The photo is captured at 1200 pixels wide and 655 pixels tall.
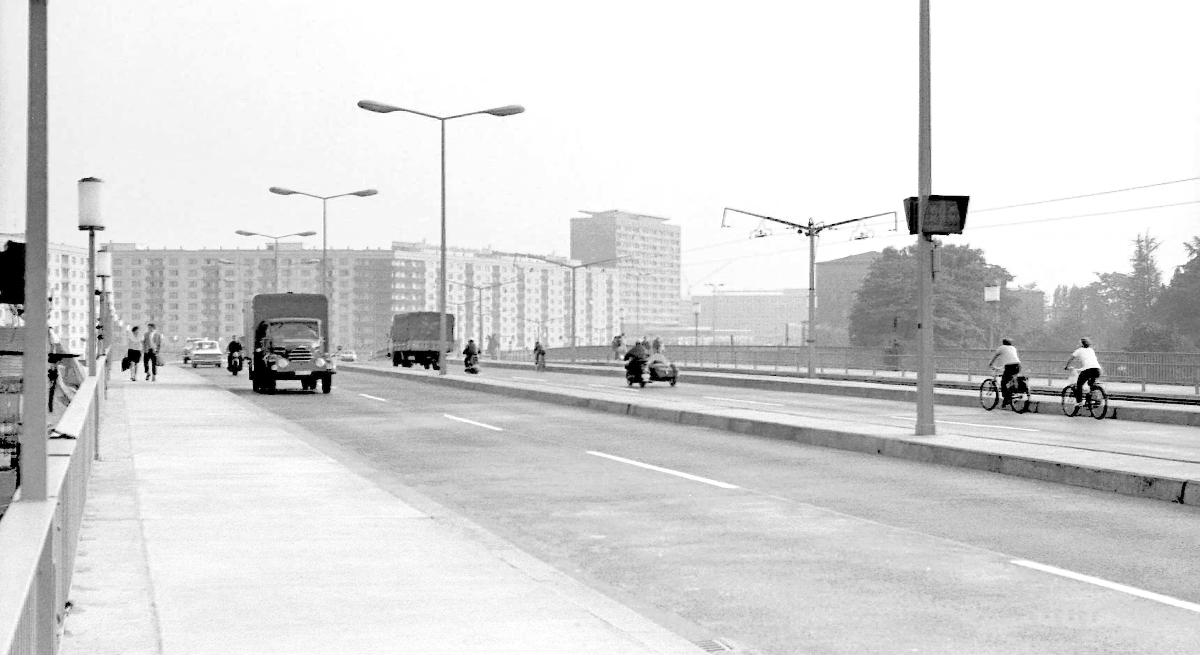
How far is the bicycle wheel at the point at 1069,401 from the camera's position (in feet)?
86.3

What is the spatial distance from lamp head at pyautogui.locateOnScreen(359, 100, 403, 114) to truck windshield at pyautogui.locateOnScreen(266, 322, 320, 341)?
1051cm

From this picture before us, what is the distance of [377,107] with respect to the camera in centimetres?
4303

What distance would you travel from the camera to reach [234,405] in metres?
25.5

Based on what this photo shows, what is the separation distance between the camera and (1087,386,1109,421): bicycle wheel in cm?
2570

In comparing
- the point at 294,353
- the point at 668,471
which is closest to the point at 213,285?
the point at 294,353

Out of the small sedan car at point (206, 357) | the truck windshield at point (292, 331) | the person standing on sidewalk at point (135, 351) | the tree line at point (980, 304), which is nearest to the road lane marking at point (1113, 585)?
the truck windshield at point (292, 331)

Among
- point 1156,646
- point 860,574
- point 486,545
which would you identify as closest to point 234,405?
point 486,545

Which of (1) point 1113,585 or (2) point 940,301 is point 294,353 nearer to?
(1) point 1113,585

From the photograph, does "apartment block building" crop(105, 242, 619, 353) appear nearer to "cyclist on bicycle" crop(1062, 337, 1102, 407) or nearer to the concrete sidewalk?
"cyclist on bicycle" crop(1062, 337, 1102, 407)

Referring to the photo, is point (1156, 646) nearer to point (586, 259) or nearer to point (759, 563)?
point (759, 563)

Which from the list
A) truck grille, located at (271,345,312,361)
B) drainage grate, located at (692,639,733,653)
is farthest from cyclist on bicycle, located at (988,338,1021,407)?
drainage grate, located at (692,639,733,653)

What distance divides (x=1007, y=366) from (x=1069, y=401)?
1687 millimetres

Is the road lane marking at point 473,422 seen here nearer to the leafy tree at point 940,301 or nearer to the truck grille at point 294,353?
the truck grille at point 294,353

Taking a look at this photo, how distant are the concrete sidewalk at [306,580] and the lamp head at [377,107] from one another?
3077cm
